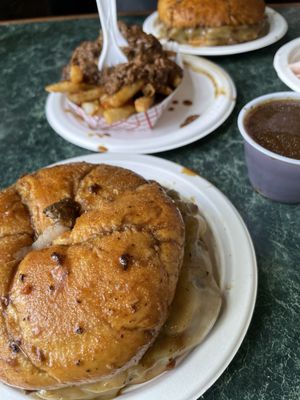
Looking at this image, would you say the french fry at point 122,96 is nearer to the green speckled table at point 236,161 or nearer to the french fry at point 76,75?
the french fry at point 76,75

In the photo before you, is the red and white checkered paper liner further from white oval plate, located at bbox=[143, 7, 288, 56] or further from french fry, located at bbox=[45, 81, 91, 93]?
white oval plate, located at bbox=[143, 7, 288, 56]

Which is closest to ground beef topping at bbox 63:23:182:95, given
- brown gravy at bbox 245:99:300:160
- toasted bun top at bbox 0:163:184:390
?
brown gravy at bbox 245:99:300:160

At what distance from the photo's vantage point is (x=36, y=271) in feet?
3.85

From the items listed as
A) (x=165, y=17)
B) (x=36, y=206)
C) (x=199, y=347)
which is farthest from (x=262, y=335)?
(x=165, y=17)

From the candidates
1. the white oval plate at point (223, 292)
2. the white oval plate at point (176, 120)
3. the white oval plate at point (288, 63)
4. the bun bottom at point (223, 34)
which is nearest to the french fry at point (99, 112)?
the white oval plate at point (176, 120)

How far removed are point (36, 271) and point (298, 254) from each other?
106 cm

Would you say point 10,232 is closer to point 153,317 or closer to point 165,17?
point 153,317

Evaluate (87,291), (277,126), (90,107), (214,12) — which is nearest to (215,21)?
(214,12)

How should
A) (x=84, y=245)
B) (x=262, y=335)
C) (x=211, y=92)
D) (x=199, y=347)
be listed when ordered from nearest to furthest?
(x=84, y=245) < (x=199, y=347) < (x=262, y=335) < (x=211, y=92)

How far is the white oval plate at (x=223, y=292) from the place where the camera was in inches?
48.8

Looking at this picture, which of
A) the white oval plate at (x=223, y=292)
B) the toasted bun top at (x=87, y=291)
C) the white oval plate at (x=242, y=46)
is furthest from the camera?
→ the white oval plate at (x=242, y=46)

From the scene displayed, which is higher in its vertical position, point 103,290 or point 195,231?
point 103,290

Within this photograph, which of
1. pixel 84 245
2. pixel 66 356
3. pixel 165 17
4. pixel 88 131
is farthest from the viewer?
pixel 165 17

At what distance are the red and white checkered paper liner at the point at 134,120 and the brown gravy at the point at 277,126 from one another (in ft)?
2.08
